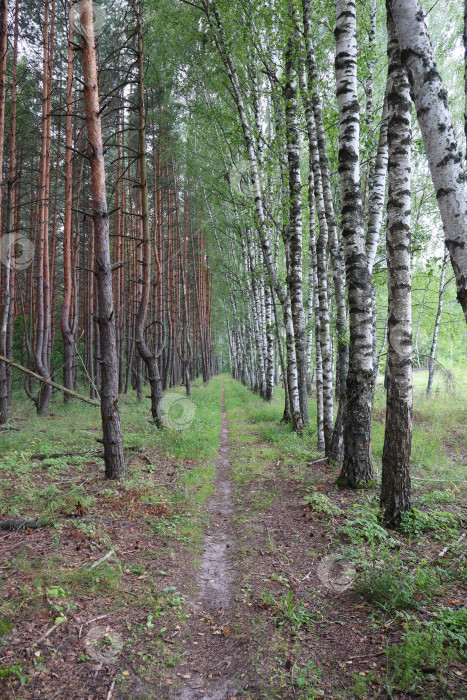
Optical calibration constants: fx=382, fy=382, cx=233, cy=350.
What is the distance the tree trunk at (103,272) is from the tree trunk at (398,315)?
14.2ft

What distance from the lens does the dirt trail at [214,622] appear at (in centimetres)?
281

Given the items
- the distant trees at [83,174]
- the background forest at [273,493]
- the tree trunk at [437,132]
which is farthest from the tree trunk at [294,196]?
the tree trunk at [437,132]

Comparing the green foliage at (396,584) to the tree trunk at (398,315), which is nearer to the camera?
the green foliage at (396,584)

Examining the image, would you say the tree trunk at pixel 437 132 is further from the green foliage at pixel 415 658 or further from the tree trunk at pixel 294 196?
the tree trunk at pixel 294 196

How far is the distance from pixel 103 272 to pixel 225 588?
5031mm

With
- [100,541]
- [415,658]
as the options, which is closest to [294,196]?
[100,541]

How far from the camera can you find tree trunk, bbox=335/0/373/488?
5.71m

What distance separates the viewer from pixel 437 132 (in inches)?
110

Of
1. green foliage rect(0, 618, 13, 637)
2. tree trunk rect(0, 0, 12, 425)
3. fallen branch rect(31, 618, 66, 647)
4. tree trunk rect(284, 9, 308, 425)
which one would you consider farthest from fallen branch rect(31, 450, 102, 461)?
tree trunk rect(284, 9, 308, 425)

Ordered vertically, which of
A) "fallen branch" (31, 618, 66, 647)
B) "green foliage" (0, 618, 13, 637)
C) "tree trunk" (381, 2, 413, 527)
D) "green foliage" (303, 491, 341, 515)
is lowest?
"green foliage" (303, 491, 341, 515)

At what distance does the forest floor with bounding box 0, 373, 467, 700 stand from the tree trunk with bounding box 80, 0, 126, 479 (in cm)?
66

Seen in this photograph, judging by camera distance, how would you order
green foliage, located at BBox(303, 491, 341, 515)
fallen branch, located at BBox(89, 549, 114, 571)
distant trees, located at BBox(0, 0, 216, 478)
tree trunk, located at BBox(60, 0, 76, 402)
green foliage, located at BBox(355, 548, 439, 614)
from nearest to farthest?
green foliage, located at BBox(355, 548, 439, 614) < fallen branch, located at BBox(89, 549, 114, 571) < green foliage, located at BBox(303, 491, 341, 515) < distant trees, located at BBox(0, 0, 216, 478) < tree trunk, located at BBox(60, 0, 76, 402)

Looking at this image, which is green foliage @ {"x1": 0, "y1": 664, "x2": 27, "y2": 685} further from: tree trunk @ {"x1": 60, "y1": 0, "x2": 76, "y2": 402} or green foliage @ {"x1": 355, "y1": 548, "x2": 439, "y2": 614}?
tree trunk @ {"x1": 60, "y1": 0, "x2": 76, "y2": 402}

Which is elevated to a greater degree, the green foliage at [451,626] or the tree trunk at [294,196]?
the tree trunk at [294,196]
